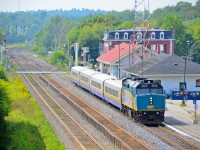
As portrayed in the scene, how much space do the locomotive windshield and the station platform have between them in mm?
2350

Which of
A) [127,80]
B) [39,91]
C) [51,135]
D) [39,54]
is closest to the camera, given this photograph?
[51,135]

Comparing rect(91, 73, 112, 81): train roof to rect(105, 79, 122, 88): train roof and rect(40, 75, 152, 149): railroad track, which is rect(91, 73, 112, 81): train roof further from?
rect(40, 75, 152, 149): railroad track

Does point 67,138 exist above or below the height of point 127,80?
below

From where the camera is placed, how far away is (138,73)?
52.3m

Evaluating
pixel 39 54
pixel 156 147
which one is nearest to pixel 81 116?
pixel 156 147

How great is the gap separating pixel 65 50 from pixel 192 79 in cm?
7085

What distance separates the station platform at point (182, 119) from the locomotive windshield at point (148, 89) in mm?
2350

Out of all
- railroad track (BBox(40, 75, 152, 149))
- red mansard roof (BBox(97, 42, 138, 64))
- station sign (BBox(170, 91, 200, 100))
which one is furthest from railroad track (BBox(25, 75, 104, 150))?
red mansard roof (BBox(97, 42, 138, 64))

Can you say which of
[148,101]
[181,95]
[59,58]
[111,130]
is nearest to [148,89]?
[148,101]

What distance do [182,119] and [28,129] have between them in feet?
40.8

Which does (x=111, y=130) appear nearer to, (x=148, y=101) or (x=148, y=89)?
(x=148, y=101)

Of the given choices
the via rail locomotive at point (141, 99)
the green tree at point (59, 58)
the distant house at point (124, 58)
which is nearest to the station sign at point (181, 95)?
the via rail locomotive at point (141, 99)

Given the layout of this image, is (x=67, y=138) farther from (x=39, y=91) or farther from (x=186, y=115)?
(x=39, y=91)

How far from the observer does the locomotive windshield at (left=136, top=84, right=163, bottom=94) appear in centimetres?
3256
